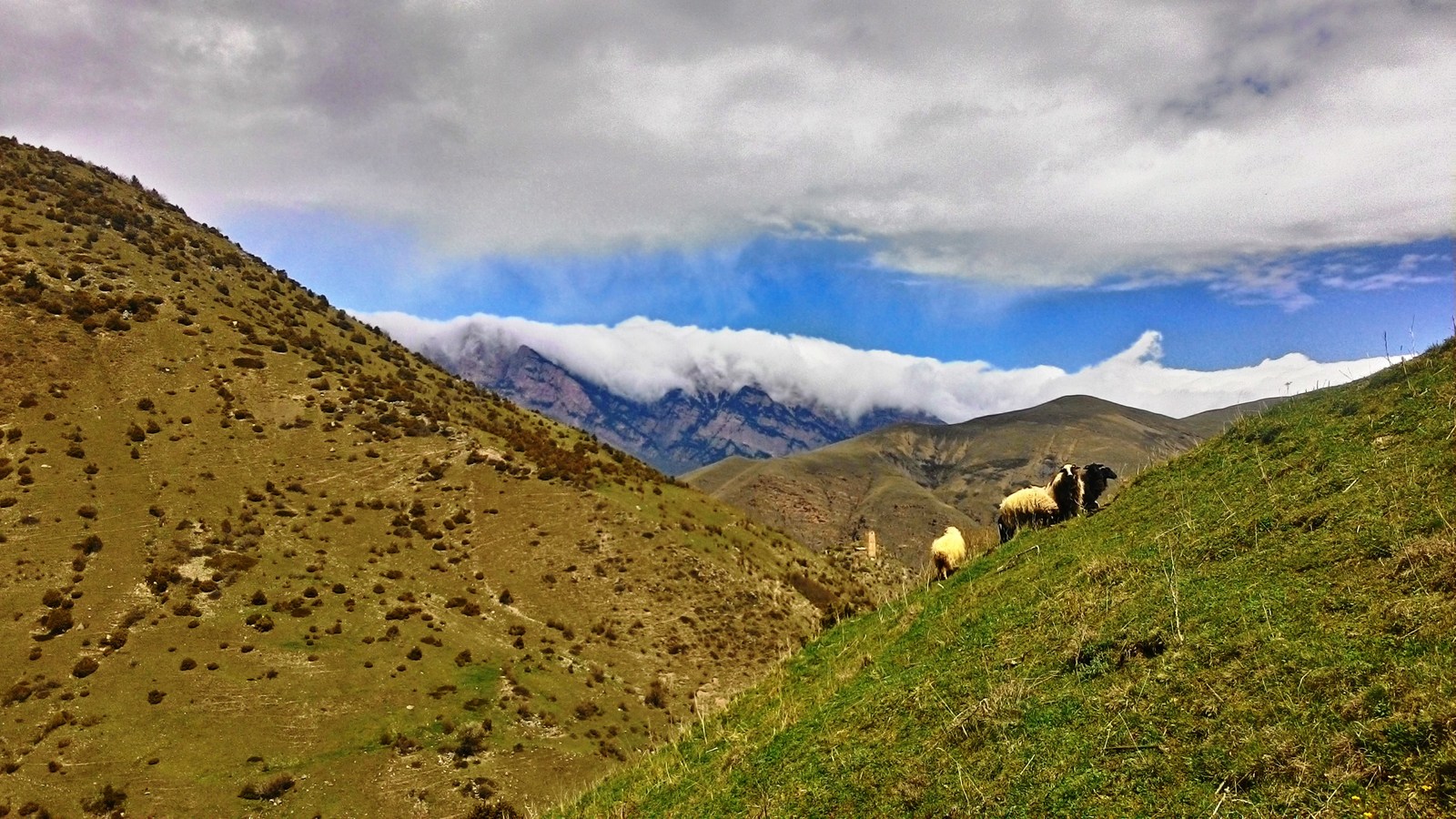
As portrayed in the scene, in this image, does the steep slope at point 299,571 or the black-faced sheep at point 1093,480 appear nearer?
the black-faced sheep at point 1093,480

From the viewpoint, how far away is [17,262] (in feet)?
163

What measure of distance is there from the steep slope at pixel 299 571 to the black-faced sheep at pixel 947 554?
16.9ft

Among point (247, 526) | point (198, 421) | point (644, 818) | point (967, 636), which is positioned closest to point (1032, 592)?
point (967, 636)

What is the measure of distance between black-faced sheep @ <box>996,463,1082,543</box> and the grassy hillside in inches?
140

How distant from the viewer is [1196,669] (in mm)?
7914

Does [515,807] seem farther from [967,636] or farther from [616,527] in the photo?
[616,527]

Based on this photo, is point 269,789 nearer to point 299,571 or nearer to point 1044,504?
point 299,571

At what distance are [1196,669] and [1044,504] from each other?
12363 millimetres

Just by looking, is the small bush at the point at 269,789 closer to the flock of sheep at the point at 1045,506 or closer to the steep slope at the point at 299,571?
the steep slope at the point at 299,571

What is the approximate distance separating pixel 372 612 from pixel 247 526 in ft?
32.4

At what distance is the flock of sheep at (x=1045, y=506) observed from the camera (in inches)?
749

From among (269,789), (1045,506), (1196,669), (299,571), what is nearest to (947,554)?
(1045,506)

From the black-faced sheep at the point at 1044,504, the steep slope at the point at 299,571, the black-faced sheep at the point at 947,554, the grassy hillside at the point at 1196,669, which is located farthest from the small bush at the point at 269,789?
the black-faced sheep at the point at 1044,504

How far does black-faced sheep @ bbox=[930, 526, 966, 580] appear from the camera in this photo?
812 inches
